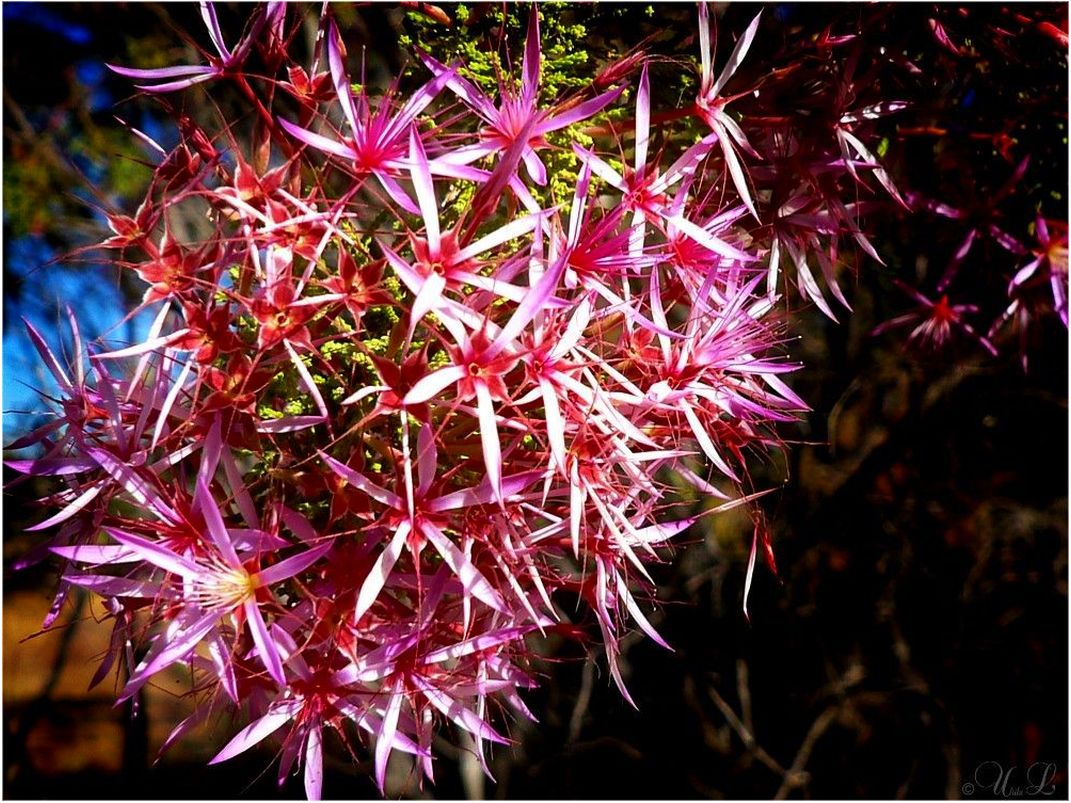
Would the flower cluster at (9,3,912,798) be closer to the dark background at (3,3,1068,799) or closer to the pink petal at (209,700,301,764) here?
the pink petal at (209,700,301,764)

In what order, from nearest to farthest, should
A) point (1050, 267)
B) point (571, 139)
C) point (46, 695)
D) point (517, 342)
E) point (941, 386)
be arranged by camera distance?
point (517, 342)
point (571, 139)
point (1050, 267)
point (941, 386)
point (46, 695)

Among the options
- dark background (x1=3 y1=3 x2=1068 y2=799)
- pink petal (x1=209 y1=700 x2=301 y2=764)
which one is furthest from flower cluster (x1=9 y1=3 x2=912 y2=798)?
dark background (x1=3 y1=3 x2=1068 y2=799)

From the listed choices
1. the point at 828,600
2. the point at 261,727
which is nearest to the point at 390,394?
the point at 261,727

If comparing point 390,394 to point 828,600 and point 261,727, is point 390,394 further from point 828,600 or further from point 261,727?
point 828,600

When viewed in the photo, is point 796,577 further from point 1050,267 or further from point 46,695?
point 46,695

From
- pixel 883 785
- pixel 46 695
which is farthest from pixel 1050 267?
pixel 46 695

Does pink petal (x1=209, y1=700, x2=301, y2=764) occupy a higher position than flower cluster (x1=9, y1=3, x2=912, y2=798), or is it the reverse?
flower cluster (x1=9, y1=3, x2=912, y2=798)

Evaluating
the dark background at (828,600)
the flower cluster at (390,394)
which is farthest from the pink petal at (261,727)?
the dark background at (828,600)

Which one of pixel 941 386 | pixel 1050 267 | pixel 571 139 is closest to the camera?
pixel 571 139

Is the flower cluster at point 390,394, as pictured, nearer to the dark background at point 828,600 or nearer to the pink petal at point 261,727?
the pink petal at point 261,727
